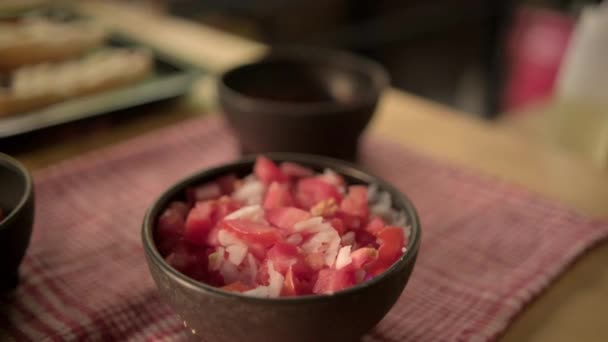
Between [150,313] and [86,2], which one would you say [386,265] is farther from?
[86,2]

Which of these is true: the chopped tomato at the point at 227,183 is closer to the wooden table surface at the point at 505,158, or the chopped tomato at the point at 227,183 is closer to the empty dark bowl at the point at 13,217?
the empty dark bowl at the point at 13,217

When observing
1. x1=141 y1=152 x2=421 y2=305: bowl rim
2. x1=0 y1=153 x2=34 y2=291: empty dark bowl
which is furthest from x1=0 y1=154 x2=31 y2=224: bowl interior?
x1=141 y1=152 x2=421 y2=305: bowl rim

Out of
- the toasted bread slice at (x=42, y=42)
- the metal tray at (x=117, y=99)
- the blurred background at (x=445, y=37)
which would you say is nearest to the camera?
the metal tray at (x=117, y=99)

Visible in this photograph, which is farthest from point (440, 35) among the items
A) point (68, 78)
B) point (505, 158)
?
point (68, 78)

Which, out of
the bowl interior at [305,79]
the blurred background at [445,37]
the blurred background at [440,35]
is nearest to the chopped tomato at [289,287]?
the bowl interior at [305,79]

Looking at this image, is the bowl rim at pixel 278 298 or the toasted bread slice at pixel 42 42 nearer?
the bowl rim at pixel 278 298

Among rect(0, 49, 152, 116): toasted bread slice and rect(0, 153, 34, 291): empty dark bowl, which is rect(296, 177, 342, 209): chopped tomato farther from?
rect(0, 49, 152, 116): toasted bread slice
